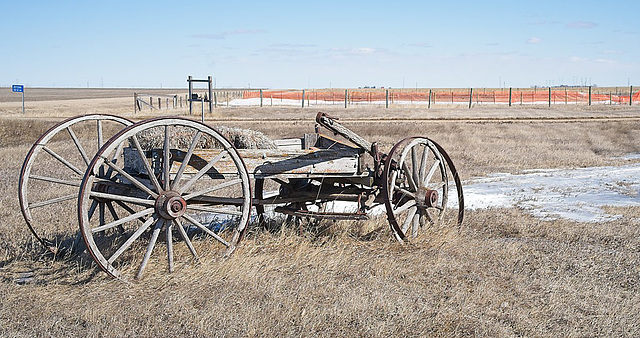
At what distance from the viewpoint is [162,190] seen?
17.7 ft

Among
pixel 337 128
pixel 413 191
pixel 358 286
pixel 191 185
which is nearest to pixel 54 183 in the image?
pixel 191 185

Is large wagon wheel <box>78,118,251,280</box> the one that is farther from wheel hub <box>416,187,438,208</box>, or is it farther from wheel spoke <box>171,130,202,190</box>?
wheel hub <box>416,187,438,208</box>

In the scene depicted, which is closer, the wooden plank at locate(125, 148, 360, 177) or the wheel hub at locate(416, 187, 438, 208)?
the wooden plank at locate(125, 148, 360, 177)

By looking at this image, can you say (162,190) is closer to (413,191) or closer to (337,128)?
(337,128)

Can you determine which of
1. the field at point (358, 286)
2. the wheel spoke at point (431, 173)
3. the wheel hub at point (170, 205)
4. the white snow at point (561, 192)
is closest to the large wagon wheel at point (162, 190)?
the wheel hub at point (170, 205)

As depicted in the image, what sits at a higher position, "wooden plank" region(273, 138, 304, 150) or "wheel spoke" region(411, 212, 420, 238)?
"wooden plank" region(273, 138, 304, 150)

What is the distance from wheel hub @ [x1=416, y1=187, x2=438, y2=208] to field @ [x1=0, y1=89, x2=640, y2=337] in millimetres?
362

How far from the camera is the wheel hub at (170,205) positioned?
5.29 m

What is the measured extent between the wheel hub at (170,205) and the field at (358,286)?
55 centimetres

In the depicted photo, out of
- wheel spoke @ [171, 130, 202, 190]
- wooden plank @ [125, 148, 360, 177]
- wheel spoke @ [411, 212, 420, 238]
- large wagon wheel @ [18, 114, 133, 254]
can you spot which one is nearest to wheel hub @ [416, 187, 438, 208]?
wheel spoke @ [411, 212, 420, 238]

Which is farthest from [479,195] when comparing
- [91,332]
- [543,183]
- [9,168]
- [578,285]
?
[9,168]

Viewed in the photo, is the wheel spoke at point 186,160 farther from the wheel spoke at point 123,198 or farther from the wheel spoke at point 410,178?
the wheel spoke at point 410,178

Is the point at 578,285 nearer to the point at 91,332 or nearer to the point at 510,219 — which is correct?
the point at 510,219

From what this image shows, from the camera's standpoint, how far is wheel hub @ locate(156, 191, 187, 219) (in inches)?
208
